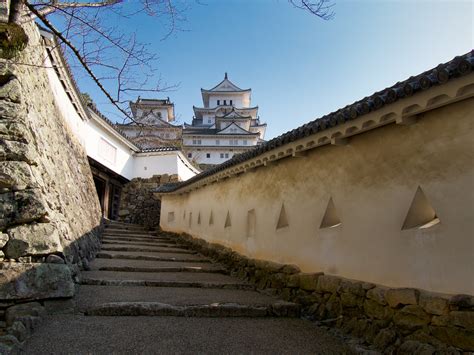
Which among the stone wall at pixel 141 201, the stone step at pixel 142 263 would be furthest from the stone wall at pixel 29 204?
the stone wall at pixel 141 201

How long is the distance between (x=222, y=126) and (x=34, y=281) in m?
39.4

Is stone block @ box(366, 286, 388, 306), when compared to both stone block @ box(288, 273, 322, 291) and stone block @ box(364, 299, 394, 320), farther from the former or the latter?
stone block @ box(288, 273, 322, 291)

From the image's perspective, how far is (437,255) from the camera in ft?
10.3

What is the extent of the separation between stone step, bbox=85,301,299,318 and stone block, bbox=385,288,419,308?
1746 millimetres

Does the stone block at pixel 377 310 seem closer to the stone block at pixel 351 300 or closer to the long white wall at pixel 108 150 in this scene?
the stone block at pixel 351 300

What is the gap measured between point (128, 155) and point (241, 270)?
12.7 meters

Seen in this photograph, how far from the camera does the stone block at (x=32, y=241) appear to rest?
4051mm

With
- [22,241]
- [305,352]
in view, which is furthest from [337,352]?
[22,241]

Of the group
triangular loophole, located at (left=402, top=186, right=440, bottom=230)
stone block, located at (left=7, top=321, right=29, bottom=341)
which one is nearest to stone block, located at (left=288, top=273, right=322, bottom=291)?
triangular loophole, located at (left=402, top=186, right=440, bottom=230)

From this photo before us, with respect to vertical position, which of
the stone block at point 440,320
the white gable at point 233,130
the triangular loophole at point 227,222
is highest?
the white gable at point 233,130

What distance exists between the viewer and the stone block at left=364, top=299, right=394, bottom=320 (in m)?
3.50

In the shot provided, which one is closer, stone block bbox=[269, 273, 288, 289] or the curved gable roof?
stone block bbox=[269, 273, 288, 289]

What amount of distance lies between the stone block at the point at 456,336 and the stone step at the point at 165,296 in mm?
2606

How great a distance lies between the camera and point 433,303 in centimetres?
300
